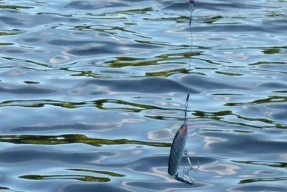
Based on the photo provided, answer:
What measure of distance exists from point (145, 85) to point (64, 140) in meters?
1.61

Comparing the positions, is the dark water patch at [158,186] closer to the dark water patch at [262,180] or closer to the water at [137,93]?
the water at [137,93]

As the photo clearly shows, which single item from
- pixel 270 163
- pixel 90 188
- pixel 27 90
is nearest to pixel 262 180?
pixel 270 163

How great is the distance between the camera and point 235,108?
831 cm

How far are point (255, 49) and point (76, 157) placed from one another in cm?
352

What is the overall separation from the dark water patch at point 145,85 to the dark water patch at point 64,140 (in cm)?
134

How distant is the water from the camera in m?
6.86

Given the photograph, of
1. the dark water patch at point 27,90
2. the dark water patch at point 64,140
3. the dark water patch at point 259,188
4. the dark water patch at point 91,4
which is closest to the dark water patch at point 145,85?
the dark water patch at point 27,90

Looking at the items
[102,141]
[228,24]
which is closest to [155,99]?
[102,141]

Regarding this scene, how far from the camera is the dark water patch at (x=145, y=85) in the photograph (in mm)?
8820

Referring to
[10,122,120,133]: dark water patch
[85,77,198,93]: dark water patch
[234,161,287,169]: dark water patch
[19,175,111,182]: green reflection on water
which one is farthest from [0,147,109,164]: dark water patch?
[85,77,198,93]: dark water patch

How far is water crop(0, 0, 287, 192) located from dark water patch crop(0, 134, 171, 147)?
0.01 metres

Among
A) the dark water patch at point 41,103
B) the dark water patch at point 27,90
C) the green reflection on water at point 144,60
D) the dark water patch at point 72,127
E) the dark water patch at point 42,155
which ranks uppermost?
the green reflection on water at point 144,60

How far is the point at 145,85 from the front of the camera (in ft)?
29.3

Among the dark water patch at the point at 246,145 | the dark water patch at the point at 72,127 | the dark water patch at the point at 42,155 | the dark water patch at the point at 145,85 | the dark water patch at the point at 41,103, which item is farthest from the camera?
the dark water patch at the point at 145,85
